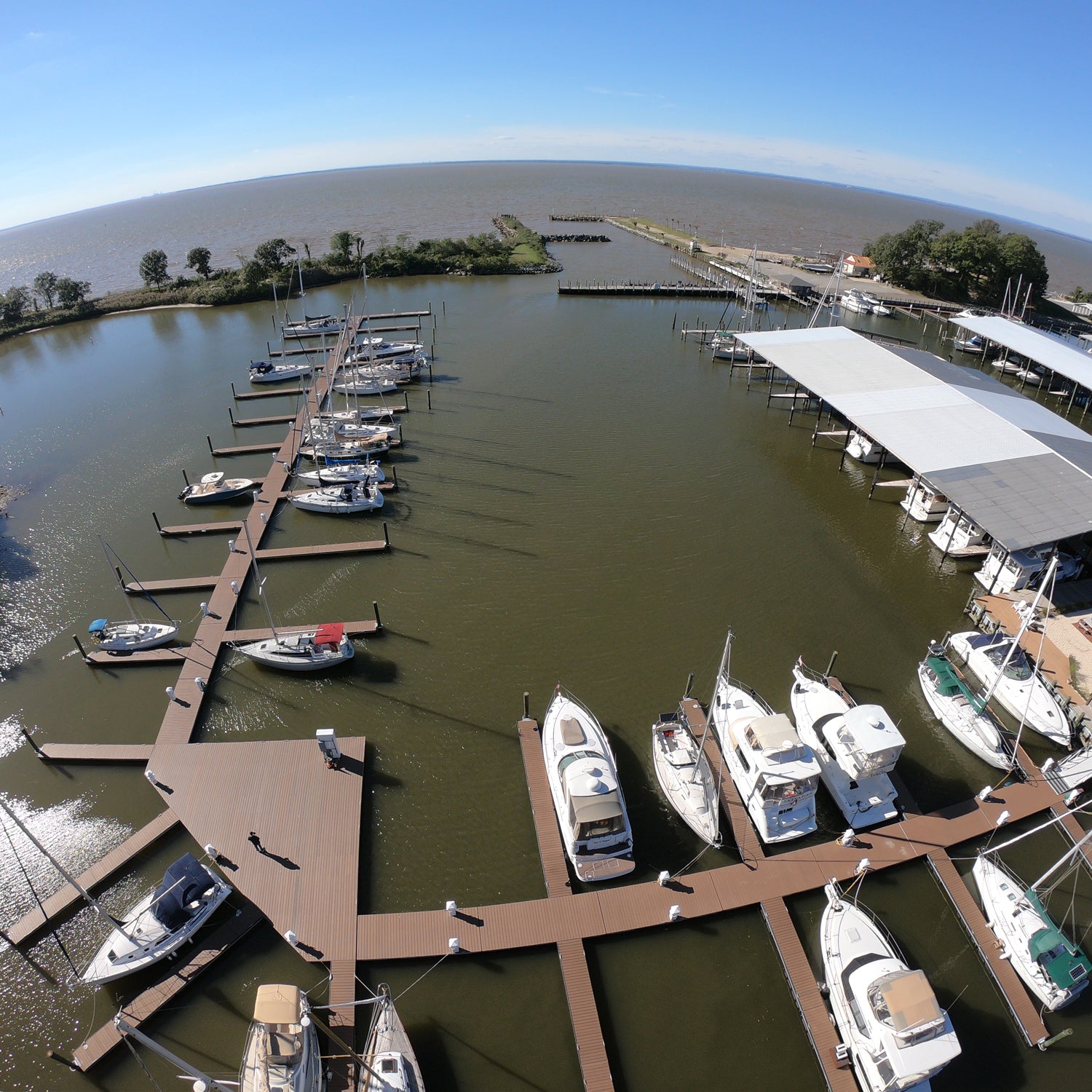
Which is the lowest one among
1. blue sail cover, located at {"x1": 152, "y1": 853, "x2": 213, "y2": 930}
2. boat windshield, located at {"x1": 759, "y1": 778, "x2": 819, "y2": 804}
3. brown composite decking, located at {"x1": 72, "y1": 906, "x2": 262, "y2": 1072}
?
brown composite decking, located at {"x1": 72, "y1": 906, "x2": 262, "y2": 1072}

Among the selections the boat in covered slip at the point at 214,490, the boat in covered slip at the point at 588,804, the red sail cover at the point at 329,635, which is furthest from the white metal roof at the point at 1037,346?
the boat in covered slip at the point at 214,490

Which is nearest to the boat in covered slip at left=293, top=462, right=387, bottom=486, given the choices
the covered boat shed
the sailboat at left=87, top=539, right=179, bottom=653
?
the sailboat at left=87, top=539, right=179, bottom=653

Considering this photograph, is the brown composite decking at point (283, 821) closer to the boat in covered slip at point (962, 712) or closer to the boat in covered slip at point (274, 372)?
the boat in covered slip at point (962, 712)

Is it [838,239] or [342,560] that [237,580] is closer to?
A: [342,560]

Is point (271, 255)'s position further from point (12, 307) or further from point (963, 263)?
point (963, 263)

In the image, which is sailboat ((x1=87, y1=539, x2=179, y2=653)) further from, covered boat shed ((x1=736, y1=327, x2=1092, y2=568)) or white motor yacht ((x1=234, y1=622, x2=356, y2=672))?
covered boat shed ((x1=736, y1=327, x2=1092, y2=568))

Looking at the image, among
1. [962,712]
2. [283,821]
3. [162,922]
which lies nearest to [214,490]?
[283,821]
